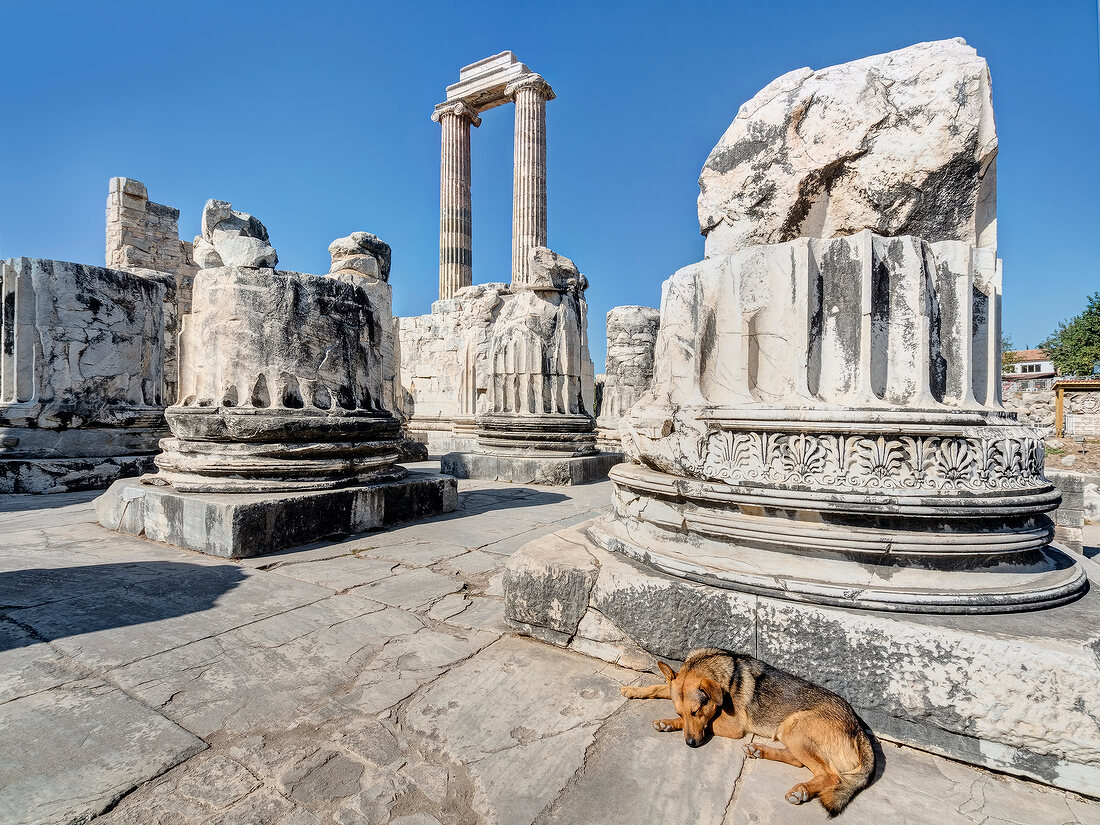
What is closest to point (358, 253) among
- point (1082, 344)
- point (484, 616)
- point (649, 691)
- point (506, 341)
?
point (506, 341)

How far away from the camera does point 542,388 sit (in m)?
6.44

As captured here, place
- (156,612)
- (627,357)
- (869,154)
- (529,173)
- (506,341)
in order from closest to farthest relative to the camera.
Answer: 1. (869,154)
2. (156,612)
3. (506,341)
4. (627,357)
5. (529,173)

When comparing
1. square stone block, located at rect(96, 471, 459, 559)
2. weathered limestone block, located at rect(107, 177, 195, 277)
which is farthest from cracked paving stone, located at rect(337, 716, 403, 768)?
weathered limestone block, located at rect(107, 177, 195, 277)

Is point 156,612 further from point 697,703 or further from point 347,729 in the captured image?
point 697,703

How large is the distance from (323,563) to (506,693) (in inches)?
64.8

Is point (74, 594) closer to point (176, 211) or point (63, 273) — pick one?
point (63, 273)

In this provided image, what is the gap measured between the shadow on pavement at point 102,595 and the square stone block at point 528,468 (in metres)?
3.48

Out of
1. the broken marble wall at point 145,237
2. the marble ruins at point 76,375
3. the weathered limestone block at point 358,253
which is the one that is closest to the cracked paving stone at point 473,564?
the marble ruins at point 76,375

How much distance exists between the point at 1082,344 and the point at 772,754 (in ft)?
104

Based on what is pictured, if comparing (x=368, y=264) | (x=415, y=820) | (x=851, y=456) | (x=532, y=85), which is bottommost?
(x=415, y=820)

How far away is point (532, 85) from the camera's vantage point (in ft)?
51.6

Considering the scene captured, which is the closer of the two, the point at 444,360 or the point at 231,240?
the point at 231,240

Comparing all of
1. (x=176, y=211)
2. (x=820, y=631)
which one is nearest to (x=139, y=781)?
(x=820, y=631)

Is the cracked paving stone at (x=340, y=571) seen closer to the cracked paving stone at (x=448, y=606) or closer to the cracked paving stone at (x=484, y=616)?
the cracked paving stone at (x=448, y=606)
